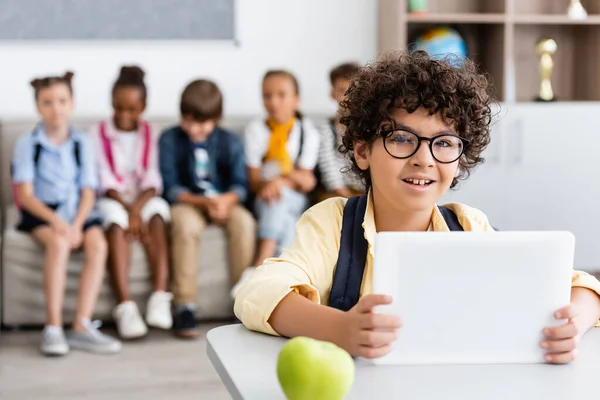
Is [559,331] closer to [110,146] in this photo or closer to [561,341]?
[561,341]

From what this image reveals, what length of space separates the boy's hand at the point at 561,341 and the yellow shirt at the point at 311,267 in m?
0.22

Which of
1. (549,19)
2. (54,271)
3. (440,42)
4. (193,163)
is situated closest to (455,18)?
(440,42)

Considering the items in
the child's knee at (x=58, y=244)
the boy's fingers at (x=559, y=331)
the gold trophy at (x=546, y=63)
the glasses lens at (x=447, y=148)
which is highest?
the gold trophy at (x=546, y=63)

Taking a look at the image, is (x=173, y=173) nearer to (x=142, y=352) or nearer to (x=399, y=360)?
(x=142, y=352)

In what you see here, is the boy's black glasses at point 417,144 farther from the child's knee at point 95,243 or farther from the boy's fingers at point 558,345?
the child's knee at point 95,243

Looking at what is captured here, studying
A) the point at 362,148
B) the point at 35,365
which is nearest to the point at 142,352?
the point at 35,365

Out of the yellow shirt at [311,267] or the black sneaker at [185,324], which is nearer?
the yellow shirt at [311,267]

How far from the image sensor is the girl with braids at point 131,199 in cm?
356

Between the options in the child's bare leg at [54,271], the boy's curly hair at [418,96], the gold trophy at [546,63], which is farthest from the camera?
the gold trophy at [546,63]

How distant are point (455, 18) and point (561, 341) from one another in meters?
3.46

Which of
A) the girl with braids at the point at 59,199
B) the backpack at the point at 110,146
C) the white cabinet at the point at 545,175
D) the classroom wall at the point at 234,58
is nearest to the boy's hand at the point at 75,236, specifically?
the girl with braids at the point at 59,199

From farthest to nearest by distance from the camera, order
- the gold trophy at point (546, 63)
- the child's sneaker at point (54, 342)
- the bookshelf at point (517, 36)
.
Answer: the gold trophy at point (546, 63) < the bookshelf at point (517, 36) < the child's sneaker at point (54, 342)

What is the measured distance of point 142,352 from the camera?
11.0ft

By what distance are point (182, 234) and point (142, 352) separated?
0.53 metres
